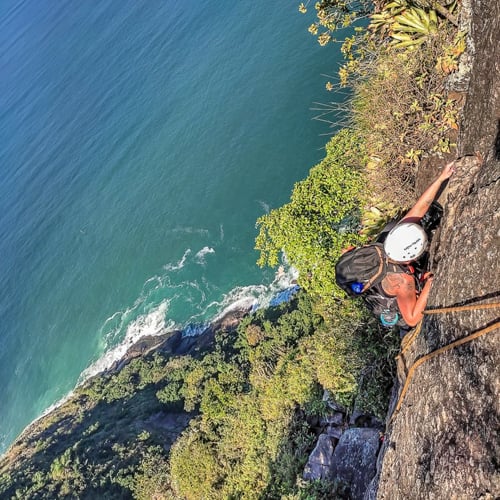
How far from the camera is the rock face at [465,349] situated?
3705 millimetres

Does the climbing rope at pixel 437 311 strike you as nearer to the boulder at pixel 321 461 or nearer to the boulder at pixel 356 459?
the boulder at pixel 356 459

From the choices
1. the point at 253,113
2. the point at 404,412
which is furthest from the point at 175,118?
the point at 404,412

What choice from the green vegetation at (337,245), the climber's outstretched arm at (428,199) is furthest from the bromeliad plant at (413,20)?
the climber's outstretched arm at (428,199)

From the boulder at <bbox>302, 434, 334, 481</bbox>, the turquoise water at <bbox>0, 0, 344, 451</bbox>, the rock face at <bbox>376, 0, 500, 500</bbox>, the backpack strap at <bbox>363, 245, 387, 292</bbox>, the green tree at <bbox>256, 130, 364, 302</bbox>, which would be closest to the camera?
the rock face at <bbox>376, 0, 500, 500</bbox>

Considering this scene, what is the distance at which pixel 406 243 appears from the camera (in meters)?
5.38

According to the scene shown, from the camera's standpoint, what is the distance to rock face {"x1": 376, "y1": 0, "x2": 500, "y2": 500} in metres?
3.71

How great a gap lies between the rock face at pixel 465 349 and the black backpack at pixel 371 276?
1.79 feet

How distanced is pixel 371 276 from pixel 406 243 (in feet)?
2.18

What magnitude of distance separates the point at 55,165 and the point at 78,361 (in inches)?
1526

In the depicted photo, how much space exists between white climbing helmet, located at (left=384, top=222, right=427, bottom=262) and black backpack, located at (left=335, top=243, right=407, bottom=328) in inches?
6.1

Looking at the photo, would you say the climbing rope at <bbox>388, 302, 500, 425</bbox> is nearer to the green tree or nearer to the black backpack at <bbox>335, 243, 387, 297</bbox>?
→ the black backpack at <bbox>335, 243, 387, 297</bbox>


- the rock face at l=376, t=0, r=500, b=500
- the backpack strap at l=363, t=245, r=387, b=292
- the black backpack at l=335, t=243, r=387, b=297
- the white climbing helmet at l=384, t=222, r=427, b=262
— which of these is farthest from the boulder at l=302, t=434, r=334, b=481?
the white climbing helmet at l=384, t=222, r=427, b=262

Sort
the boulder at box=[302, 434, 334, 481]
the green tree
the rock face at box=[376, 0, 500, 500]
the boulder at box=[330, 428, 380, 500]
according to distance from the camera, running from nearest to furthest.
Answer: the rock face at box=[376, 0, 500, 500], the boulder at box=[330, 428, 380, 500], the boulder at box=[302, 434, 334, 481], the green tree

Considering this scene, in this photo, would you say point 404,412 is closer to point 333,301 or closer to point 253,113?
point 333,301
